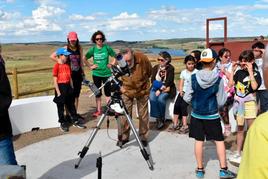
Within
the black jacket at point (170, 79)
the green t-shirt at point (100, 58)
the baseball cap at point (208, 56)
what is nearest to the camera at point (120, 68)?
the baseball cap at point (208, 56)

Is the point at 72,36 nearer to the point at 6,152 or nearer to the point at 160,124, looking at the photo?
the point at 160,124

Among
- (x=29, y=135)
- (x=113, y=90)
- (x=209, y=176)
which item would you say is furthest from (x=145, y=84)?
(x=29, y=135)

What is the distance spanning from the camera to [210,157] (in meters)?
5.30

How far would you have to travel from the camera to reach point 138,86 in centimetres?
566

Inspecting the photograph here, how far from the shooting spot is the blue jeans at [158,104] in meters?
6.90

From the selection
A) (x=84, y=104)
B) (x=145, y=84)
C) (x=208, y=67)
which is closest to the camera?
(x=208, y=67)

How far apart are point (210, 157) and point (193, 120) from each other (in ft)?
3.58

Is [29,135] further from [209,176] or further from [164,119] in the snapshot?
[209,176]

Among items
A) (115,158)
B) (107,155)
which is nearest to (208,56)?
(115,158)

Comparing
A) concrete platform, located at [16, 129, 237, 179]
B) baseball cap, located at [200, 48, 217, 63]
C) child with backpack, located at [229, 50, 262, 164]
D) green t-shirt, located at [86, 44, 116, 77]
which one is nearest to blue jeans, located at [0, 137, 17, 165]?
concrete platform, located at [16, 129, 237, 179]

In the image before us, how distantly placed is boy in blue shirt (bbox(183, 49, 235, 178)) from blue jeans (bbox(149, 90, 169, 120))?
2.46m

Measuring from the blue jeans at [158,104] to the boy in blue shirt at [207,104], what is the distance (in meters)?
2.46

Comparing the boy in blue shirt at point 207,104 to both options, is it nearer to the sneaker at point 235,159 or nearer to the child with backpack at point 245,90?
the sneaker at point 235,159

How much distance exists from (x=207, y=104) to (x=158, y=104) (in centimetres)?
264
